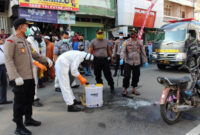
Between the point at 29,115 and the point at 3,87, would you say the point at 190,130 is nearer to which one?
the point at 29,115

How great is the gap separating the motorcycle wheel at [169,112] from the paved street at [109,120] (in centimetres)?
11

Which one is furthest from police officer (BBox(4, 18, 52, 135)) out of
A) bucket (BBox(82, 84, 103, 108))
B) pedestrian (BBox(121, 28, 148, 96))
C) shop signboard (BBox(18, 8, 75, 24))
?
shop signboard (BBox(18, 8, 75, 24))

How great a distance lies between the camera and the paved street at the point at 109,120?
10.5 ft

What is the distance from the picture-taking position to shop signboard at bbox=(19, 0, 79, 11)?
907 centimetres

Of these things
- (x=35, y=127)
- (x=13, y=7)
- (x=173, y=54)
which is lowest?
(x=35, y=127)

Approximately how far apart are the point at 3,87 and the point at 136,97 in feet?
11.8

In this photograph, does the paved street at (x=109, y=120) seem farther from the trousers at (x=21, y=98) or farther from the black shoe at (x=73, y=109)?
the trousers at (x=21, y=98)

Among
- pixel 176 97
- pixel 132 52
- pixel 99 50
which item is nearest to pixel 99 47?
pixel 99 50

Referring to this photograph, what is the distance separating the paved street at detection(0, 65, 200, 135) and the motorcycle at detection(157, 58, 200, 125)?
8.3 inches

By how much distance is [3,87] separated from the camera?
15.4 feet

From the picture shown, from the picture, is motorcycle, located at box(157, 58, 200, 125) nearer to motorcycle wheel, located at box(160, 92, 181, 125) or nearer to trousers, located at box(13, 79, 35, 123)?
motorcycle wheel, located at box(160, 92, 181, 125)

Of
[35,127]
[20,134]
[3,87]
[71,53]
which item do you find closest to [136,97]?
[71,53]

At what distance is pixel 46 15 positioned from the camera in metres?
9.96

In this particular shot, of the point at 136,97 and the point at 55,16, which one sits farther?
the point at 55,16
